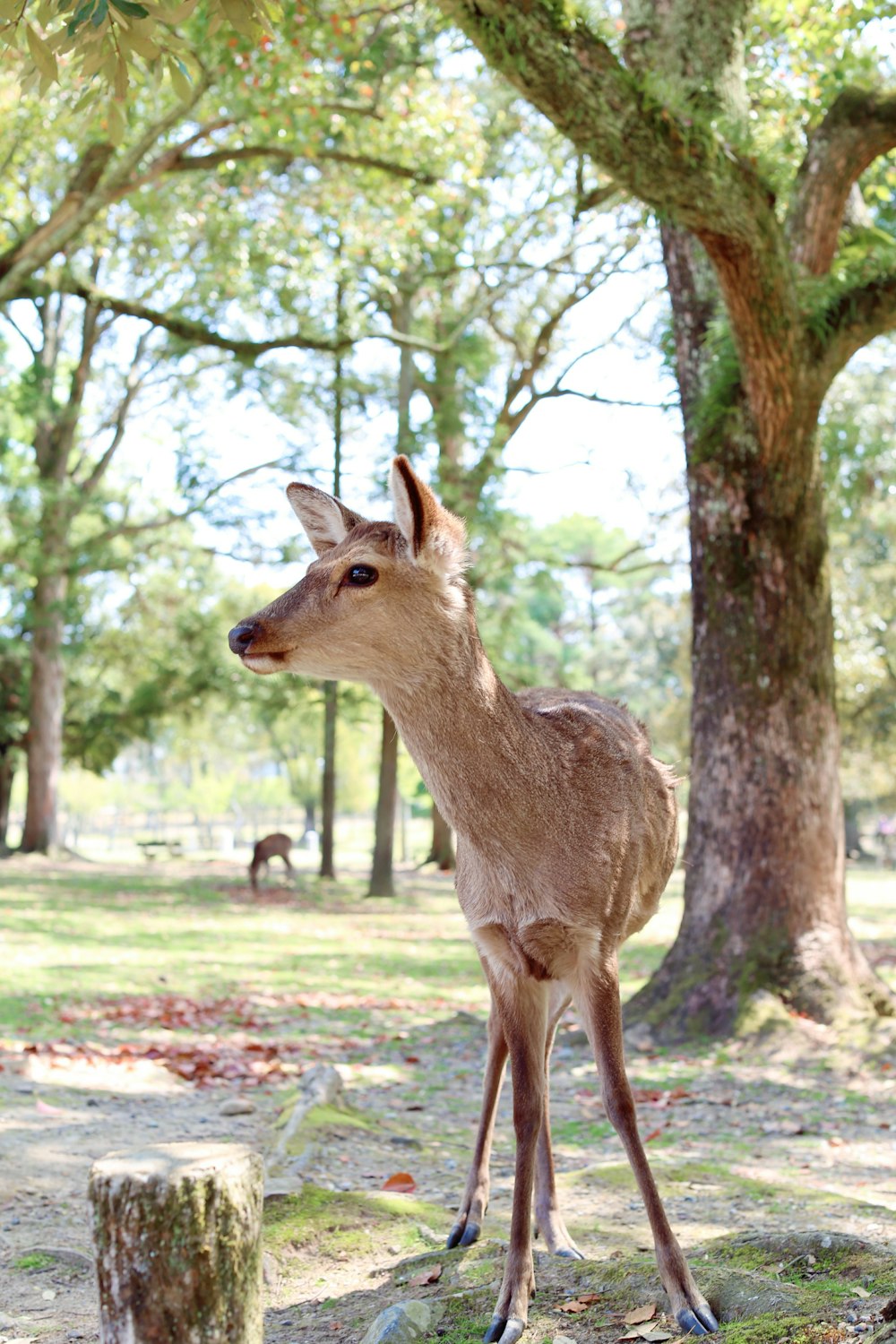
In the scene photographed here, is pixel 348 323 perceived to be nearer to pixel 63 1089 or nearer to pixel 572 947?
pixel 63 1089

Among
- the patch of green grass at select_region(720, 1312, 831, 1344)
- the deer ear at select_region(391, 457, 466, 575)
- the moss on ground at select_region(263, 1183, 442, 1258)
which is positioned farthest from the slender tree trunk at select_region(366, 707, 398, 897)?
the patch of green grass at select_region(720, 1312, 831, 1344)

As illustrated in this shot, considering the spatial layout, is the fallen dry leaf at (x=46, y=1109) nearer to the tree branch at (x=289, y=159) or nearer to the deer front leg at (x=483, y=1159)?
the deer front leg at (x=483, y=1159)

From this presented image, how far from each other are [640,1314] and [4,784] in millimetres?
30682

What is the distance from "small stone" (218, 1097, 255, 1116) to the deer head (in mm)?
3652

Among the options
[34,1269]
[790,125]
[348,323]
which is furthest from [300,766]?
[34,1269]

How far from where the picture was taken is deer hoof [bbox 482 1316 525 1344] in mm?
3359

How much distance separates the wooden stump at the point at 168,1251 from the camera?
246 cm

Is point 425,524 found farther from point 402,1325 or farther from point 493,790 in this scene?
point 402,1325

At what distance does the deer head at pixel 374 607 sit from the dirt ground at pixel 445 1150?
2017 mm

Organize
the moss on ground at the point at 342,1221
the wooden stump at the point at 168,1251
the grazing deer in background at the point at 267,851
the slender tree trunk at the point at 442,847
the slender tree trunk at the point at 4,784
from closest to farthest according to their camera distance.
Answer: the wooden stump at the point at 168,1251 → the moss on ground at the point at 342,1221 → the grazing deer in background at the point at 267,851 → the slender tree trunk at the point at 442,847 → the slender tree trunk at the point at 4,784

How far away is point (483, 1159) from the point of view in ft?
14.7

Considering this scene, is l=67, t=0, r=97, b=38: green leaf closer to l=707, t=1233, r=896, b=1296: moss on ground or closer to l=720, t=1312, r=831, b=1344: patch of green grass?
l=720, t=1312, r=831, b=1344: patch of green grass

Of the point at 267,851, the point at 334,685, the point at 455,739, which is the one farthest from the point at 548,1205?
the point at 267,851

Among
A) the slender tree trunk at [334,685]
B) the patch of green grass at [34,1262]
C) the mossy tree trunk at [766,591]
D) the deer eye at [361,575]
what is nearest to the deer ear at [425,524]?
the deer eye at [361,575]
